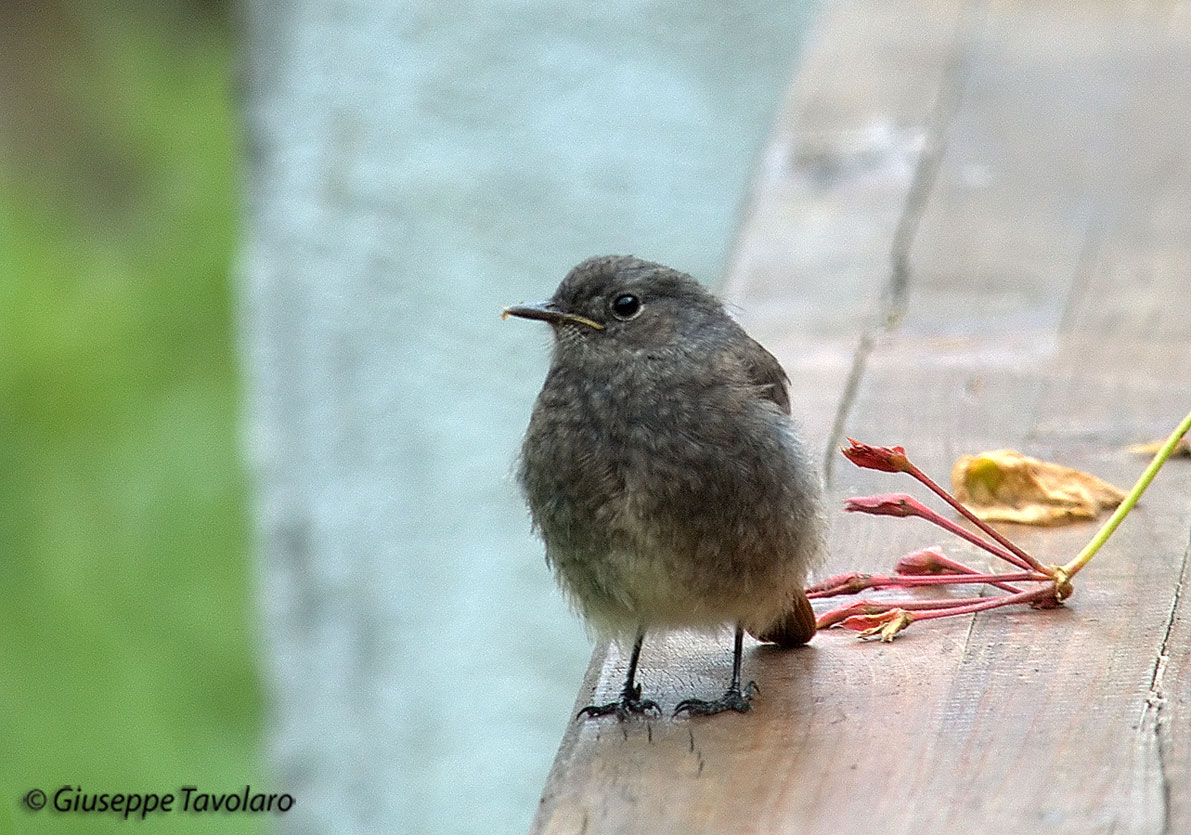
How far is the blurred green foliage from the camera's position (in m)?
6.45

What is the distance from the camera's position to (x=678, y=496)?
9.45 ft

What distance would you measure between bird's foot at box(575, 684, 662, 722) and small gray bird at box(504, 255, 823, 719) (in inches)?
2.9

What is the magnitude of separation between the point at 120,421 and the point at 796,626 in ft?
17.9

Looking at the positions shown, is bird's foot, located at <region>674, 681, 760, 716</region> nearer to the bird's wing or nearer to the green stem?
the green stem

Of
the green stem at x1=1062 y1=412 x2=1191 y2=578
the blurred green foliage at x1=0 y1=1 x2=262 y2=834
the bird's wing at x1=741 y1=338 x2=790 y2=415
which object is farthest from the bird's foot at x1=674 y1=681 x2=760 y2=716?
the blurred green foliage at x1=0 y1=1 x2=262 y2=834

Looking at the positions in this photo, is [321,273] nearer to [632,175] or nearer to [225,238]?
[632,175]

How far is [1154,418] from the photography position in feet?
11.0

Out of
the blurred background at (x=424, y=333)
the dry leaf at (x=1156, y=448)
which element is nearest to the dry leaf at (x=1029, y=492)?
the dry leaf at (x=1156, y=448)

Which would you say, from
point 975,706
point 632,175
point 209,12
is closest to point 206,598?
point 632,175

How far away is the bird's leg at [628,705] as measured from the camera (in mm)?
2471

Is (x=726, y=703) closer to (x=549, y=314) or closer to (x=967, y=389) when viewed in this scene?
(x=549, y=314)

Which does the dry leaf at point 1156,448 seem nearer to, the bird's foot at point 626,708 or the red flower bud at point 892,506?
the red flower bud at point 892,506

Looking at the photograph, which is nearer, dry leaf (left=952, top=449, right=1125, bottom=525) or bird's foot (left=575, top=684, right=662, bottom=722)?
bird's foot (left=575, top=684, right=662, bottom=722)

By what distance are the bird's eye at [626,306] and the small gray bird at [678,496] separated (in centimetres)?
16
